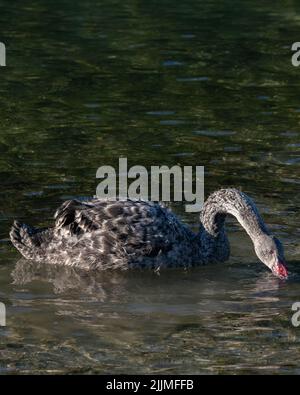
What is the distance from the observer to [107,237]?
11500mm

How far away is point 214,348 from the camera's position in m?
9.52

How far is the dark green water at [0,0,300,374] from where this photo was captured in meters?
9.69

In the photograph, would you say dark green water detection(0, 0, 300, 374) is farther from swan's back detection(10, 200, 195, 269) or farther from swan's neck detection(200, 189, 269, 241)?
swan's neck detection(200, 189, 269, 241)

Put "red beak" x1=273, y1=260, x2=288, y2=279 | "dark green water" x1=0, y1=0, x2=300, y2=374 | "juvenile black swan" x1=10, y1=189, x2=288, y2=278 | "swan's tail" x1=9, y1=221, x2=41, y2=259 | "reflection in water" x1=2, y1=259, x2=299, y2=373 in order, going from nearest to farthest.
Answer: "reflection in water" x1=2, y1=259, x2=299, y2=373 → "dark green water" x1=0, y1=0, x2=300, y2=374 → "red beak" x1=273, y1=260, x2=288, y2=279 → "juvenile black swan" x1=10, y1=189, x2=288, y2=278 → "swan's tail" x1=9, y1=221, x2=41, y2=259

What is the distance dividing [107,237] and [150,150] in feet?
12.9

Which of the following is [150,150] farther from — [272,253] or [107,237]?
[272,253]

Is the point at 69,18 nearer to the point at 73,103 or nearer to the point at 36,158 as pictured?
the point at 73,103

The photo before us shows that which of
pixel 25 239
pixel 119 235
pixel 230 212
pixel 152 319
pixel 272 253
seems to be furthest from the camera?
pixel 230 212

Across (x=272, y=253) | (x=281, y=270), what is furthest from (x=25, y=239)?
(x=281, y=270)

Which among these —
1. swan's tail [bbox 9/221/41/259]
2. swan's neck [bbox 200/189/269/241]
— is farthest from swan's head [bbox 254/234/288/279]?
swan's tail [bbox 9/221/41/259]

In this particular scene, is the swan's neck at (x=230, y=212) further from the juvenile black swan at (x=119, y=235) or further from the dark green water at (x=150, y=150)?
the dark green water at (x=150, y=150)

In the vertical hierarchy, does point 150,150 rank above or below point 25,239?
above

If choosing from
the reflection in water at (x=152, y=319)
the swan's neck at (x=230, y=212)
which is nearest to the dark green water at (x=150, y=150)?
the reflection in water at (x=152, y=319)

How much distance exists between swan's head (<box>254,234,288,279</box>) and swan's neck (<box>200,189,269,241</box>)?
0.45ft
